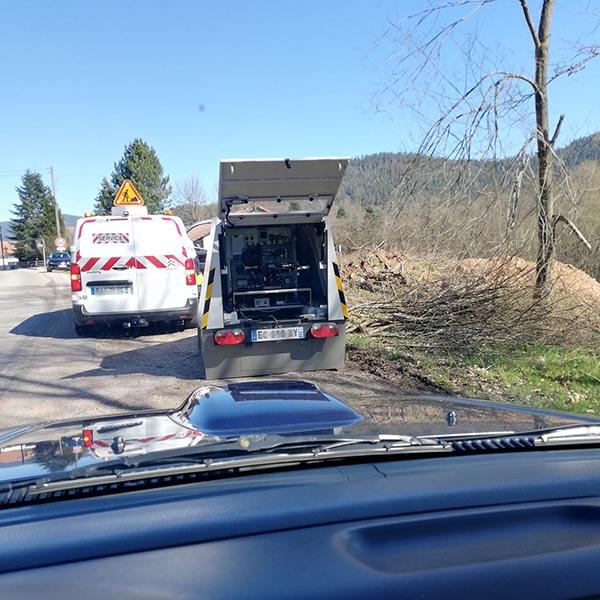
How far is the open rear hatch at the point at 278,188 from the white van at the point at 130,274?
3726mm

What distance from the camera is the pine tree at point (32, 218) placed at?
268 ft

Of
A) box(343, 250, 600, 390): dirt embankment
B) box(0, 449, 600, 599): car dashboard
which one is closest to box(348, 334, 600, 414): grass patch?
box(343, 250, 600, 390): dirt embankment

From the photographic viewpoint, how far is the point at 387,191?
401 inches

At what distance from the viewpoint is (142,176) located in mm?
57750

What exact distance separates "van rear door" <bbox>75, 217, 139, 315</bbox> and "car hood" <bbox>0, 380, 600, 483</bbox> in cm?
827

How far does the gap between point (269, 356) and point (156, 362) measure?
2.38 metres

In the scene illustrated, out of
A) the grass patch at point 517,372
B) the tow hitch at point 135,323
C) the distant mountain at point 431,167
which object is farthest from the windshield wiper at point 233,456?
the tow hitch at point 135,323

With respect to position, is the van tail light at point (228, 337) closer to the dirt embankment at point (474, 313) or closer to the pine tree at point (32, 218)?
the dirt embankment at point (474, 313)

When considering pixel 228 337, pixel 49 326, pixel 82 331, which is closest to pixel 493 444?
pixel 228 337

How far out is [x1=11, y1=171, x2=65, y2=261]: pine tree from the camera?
268 feet

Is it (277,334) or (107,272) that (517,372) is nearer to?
(277,334)

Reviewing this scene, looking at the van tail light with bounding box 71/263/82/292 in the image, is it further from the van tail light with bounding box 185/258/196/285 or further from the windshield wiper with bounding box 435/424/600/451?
the windshield wiper with bounding box 435/424/600/451

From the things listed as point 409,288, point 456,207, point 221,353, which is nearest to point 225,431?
point 221,353

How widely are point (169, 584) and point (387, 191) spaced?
9.28 m
